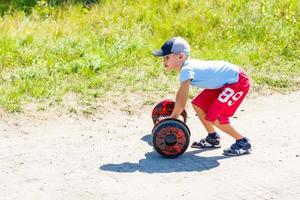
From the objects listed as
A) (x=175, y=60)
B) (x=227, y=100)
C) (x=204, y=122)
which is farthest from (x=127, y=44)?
(x=227, y=100)

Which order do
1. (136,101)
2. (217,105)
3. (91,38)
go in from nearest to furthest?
1. (217,105)
2. (136,101)
3. (91,38)

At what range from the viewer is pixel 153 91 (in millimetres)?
8453

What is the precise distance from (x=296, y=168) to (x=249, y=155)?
1.71ft

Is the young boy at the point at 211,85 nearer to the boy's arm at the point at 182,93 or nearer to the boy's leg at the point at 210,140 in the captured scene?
the boy's arm at the point at 182,93

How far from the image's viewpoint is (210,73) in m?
6.46

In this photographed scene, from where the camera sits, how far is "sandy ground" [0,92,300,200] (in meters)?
5.70

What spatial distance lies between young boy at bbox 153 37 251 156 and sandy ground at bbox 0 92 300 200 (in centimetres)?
30

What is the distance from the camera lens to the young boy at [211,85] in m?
6.37

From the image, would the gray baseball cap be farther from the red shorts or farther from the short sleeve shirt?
the red shorts

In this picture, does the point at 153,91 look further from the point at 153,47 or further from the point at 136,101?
the point at 153,47

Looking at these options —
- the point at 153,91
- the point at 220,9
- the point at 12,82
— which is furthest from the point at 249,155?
the point at 220,9

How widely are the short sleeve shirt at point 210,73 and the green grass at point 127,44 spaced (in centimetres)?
181

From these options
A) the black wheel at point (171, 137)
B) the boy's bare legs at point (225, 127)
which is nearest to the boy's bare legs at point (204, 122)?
the boy's bare legs at point (225, 127)

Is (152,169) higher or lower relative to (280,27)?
lower
